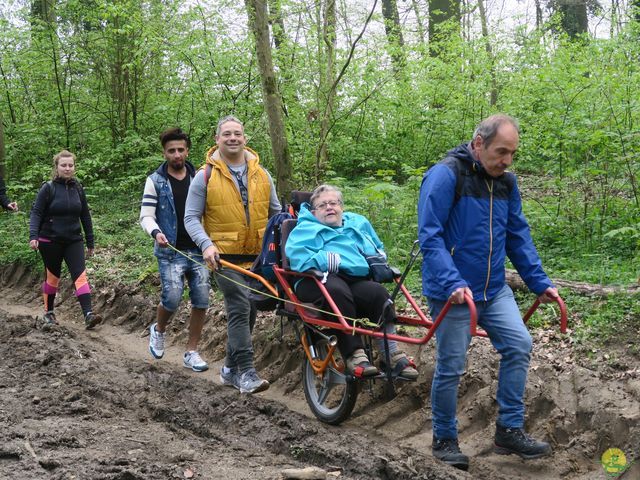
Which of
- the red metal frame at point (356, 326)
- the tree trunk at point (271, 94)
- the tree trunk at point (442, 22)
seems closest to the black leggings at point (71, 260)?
the tree trunk at point (271, 94)

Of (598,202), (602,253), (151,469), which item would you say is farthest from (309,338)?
(598,202)

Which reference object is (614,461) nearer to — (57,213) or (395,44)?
(57,213)

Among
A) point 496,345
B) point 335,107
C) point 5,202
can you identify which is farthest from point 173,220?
point 335,107

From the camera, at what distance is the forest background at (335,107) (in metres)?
8.40

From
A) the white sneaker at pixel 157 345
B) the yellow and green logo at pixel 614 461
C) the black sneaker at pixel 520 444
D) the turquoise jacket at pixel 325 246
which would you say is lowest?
the yellow and green logo at pixel 614 461

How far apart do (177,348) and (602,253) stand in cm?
515

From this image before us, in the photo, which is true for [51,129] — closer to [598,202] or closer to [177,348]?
A: [177,348]

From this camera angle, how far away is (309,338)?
5613mm

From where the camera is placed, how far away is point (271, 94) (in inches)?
375

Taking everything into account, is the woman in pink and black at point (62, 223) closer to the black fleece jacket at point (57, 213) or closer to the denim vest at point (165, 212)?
Result: the black fleece jacket at point (57, 213)

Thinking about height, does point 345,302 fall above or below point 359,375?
above

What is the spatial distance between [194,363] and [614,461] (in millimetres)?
4247

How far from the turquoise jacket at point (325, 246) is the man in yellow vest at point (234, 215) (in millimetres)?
771

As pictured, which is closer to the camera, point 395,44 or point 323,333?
point 323,333
